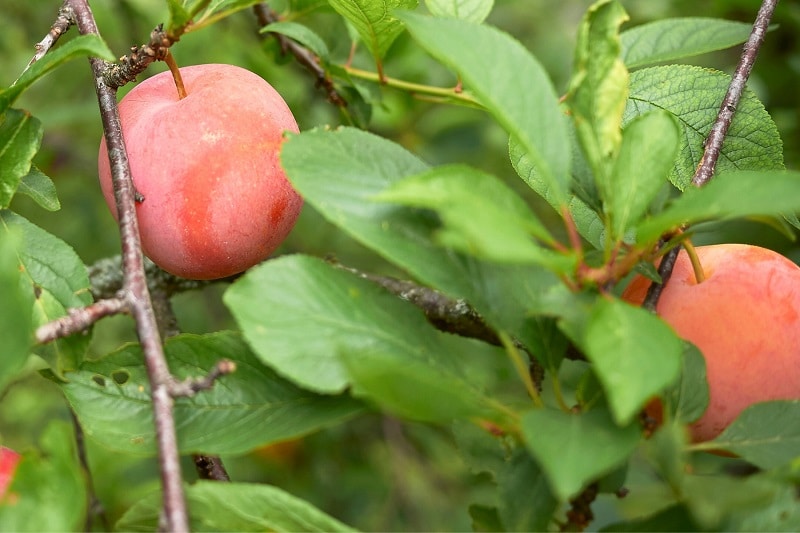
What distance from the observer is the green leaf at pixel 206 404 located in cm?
62

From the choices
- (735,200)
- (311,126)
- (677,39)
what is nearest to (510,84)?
(735,200)

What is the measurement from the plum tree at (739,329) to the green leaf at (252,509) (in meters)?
0.33

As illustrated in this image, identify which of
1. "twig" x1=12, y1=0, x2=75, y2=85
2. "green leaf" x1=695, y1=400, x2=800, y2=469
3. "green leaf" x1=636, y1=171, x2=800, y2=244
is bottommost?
"green leaf" x1=695, y1=400, x2=800, y2=469

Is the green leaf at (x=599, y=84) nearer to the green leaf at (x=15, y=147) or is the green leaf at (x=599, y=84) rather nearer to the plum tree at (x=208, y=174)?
the plum tree at (x=208, y=174)

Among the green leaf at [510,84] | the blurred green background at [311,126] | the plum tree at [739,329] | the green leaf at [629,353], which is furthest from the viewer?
the blurred green background at [311,126]

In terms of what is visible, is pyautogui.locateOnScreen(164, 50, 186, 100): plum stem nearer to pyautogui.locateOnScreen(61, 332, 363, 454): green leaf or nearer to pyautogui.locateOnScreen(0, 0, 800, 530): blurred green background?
pyautogui.locateOnScreen(61, 332, 363, 454): green leaf

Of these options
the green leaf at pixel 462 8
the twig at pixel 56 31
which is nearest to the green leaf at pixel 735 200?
the green leaf at pixel 462 8

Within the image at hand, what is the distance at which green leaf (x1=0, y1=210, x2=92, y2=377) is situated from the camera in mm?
684

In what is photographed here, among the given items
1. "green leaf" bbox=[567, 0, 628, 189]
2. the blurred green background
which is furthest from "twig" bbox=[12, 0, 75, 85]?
the blurred green background

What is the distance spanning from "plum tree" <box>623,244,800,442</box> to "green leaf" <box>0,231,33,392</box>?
1.67ft

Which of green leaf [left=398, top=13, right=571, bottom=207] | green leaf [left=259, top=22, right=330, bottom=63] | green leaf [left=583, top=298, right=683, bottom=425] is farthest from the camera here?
green leaf [left=259, top=22, right=330, bottom=63]

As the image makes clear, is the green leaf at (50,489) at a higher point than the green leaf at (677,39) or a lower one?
lower

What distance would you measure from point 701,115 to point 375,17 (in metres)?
0.36

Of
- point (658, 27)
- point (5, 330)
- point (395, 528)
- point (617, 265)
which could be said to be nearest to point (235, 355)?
point (5, 330)
